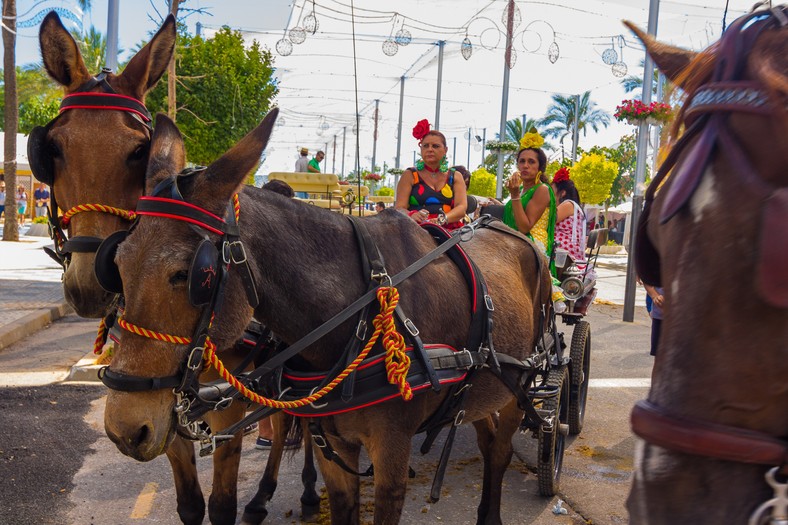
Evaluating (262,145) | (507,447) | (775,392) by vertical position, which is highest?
(262,145)

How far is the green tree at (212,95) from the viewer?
1180 centimetres

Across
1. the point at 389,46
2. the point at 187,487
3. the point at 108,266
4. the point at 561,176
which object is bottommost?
the point at 187,487

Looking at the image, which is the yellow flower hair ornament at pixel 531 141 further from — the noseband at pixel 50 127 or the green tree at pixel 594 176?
the green tree at pixel 594 176

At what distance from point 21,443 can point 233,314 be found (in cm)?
361

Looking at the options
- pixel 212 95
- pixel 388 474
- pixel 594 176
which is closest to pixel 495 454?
pixel 388 474

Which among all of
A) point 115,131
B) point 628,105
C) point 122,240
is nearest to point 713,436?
point 122,240

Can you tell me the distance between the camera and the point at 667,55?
157 cm

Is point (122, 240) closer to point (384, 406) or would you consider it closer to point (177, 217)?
point (177, 217)

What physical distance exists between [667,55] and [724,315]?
2.46 ft

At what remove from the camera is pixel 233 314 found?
93.0 inches

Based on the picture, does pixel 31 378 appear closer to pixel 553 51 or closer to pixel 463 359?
pixel 463 359

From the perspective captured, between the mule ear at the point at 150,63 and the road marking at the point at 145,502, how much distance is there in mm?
2501

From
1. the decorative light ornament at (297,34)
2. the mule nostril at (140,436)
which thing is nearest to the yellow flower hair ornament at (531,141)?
the mule nostril at (140,436)

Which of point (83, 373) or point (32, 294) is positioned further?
point (32, 294)
